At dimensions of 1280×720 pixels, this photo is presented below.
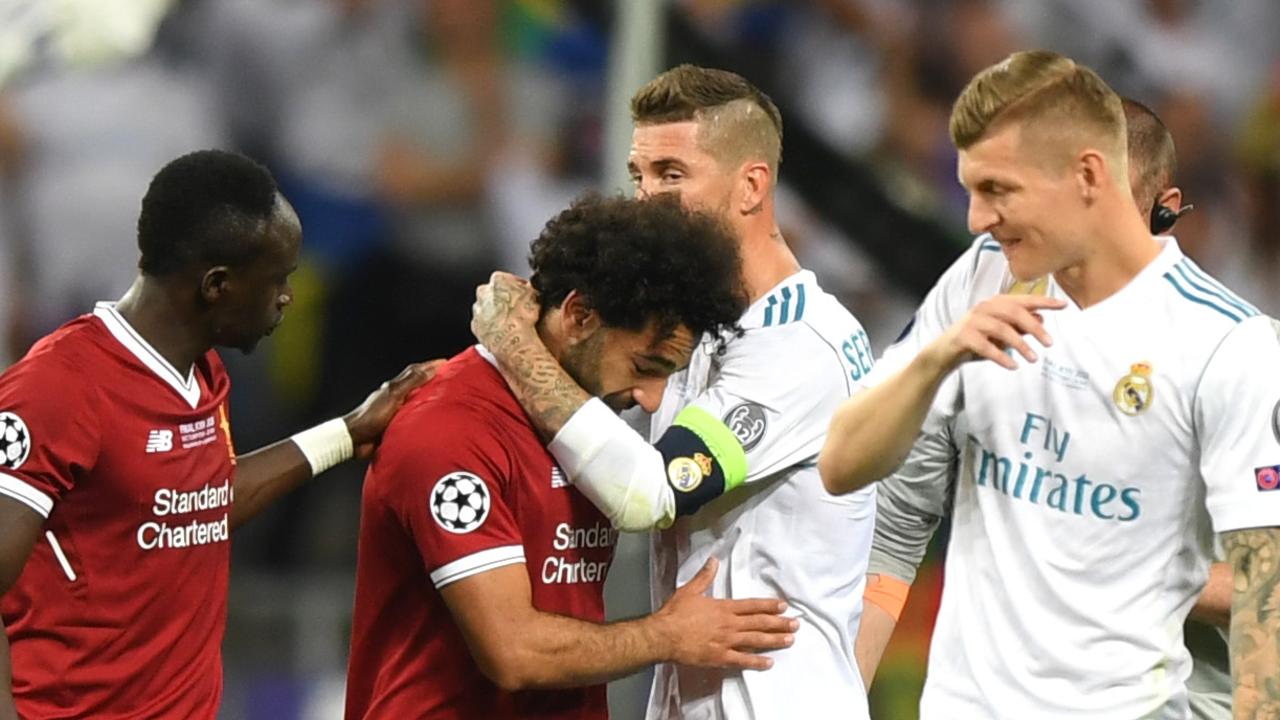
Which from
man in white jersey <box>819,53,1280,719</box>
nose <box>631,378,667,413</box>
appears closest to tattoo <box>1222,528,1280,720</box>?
man in white jersey <box>819,53,1280,719</box>

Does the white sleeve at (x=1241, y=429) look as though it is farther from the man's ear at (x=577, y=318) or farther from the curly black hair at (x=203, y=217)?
the curly black hair at (x=203, y=217)

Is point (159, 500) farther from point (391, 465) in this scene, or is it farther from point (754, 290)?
point (754, 290)

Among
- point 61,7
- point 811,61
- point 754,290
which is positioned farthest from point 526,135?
point 754,290

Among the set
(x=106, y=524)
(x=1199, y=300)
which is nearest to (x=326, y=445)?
(x=106, y=524)

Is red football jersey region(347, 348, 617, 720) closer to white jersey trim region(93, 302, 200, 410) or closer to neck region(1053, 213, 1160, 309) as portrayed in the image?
white jersey trim region(93, 302, 200, 410)

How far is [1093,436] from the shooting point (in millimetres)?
2662

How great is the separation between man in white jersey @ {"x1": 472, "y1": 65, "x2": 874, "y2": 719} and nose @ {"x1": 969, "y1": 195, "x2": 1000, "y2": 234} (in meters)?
Result: 0.47

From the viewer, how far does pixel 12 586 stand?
2889mm

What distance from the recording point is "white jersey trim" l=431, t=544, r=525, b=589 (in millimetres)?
2715

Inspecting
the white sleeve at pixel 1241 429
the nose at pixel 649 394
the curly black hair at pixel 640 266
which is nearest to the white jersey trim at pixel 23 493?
the curly black hair at pixel 640 266

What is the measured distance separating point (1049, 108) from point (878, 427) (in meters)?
0.57

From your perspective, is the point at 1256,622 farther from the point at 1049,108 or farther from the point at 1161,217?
the point at 1161,217

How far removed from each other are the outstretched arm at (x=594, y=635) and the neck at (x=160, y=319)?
0.73 m

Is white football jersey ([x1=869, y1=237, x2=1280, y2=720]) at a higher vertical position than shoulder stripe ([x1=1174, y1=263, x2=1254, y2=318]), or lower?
lower
